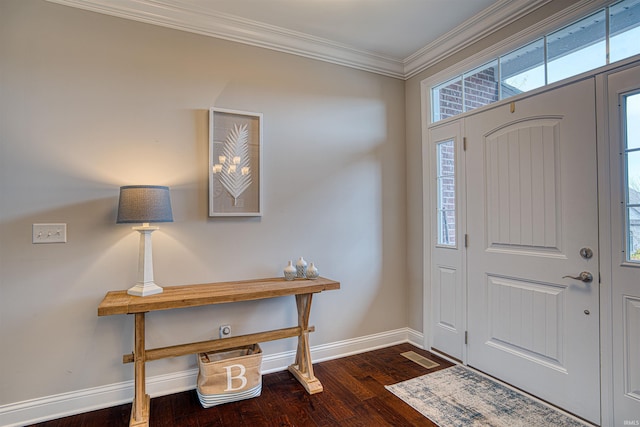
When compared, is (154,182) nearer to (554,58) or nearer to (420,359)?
(420,359)

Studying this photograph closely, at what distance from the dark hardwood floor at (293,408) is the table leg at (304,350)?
0.07 metres

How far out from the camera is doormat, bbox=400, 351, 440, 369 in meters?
2.76

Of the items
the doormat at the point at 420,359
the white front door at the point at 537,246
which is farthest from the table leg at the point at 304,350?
the white front door at the point at 537,246

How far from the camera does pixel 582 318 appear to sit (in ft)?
6.54

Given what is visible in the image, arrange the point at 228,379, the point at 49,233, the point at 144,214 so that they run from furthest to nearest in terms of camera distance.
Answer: the point at 228,379 < the point at 49,233 < the point at 144,214

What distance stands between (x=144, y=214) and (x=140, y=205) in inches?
2.3

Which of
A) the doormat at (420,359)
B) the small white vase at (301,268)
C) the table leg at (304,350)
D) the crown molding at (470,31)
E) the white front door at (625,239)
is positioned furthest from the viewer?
the doormat at (420,359)

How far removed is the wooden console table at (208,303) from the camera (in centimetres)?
195

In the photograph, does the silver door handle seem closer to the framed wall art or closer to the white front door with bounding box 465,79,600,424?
the white front door with bounding box 465,79,600,424

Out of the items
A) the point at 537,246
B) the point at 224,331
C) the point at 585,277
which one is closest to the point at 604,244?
the point at 585,277

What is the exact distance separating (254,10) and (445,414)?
2982 millimetres

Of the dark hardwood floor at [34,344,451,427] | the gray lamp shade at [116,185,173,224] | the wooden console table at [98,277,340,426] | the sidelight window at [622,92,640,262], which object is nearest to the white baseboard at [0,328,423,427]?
the dark hardwood floor at [34,344,451,427]

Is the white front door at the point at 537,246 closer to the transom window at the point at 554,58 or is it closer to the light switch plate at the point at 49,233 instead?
the transom window at the point at 554,58

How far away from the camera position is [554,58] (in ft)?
7.09
